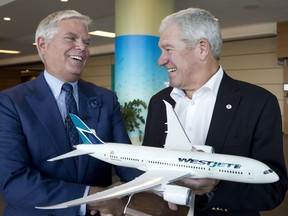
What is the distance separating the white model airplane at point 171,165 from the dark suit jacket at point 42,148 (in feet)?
0.46

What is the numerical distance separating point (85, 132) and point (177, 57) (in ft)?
2.58

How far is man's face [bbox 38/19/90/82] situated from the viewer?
2.39 metres

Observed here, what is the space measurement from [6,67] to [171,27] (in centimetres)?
2709

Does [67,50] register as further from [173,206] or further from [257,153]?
[257,153]

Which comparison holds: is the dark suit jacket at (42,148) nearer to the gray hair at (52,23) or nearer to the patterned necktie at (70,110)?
the patterned necktie at (70,110)

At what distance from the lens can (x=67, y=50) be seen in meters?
→ 2.41

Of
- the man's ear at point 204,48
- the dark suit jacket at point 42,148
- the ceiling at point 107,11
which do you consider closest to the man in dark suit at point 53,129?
the dark suit jacket at point 42,148

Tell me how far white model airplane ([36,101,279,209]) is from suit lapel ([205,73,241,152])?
21 cm

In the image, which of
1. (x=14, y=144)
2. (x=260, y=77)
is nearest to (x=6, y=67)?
(x=260, y=77)

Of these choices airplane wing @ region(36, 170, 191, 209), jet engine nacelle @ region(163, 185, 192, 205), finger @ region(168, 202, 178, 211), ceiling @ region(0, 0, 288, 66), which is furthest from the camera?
ceiling @ region(0, 0, 288, 66)

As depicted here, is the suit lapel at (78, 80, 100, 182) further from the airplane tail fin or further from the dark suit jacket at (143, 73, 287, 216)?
the dark suit jacket at (143, 73, 287, 216)

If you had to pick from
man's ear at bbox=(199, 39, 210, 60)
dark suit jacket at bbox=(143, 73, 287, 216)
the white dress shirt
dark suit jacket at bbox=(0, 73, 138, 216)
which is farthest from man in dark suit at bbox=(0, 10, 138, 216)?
man's ear at bbox=(199, 39, 210, 60)

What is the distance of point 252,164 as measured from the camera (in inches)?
77.7

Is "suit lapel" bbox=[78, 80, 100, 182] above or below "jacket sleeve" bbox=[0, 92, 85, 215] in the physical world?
above
